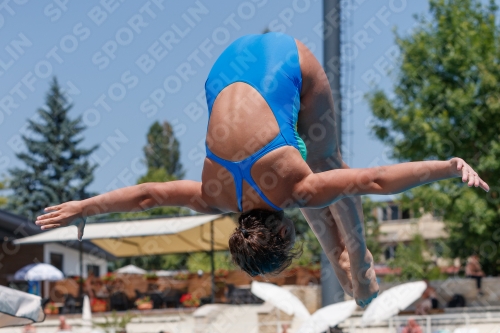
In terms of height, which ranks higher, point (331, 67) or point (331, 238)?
point (331, 67)

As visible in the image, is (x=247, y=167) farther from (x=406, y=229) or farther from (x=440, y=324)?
(x=406, y=229)

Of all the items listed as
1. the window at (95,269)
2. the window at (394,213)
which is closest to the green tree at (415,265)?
the window at (95,269)

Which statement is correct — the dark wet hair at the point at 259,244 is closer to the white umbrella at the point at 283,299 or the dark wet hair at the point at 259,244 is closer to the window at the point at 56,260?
the white umbrella at the point at 283,299

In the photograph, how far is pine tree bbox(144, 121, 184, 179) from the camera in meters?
64.2

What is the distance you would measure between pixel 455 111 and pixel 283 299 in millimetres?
10810

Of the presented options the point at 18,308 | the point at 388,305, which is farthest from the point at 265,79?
the point at 388,305

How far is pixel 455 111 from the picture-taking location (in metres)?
21.8

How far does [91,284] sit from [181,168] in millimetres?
43285

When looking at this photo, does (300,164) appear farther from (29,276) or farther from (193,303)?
(29,276)

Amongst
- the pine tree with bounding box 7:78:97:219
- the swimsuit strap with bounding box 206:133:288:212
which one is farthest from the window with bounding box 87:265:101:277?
the swimsuit strap with bounding box 206:133:288:212

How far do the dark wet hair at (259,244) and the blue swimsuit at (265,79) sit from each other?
81 millimetres

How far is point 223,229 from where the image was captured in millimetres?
21438

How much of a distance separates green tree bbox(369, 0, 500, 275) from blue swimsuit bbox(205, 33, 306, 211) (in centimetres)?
1827

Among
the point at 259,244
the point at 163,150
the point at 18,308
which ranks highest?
the point at 163,150
